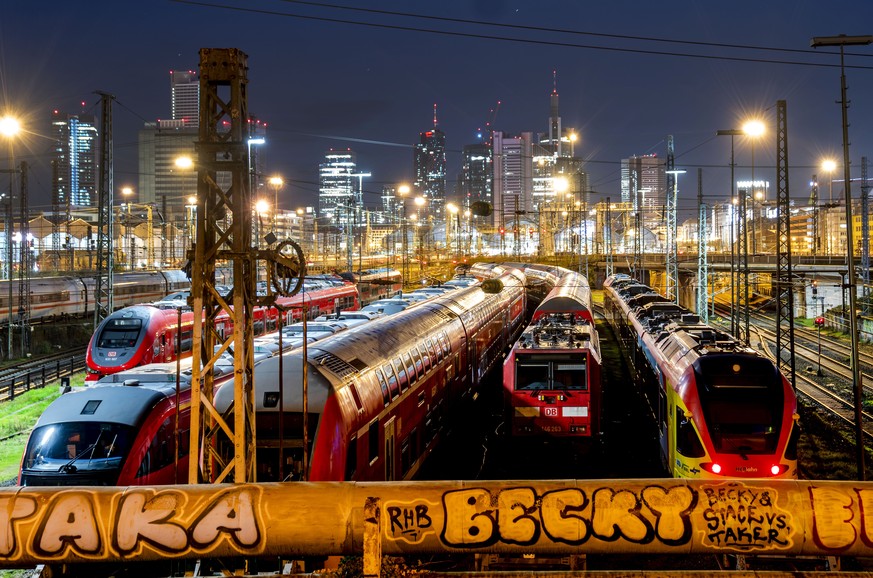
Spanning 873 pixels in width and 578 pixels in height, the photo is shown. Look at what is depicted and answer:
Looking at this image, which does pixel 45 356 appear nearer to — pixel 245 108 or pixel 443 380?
pixel 443 380

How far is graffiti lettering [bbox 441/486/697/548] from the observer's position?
5484mm

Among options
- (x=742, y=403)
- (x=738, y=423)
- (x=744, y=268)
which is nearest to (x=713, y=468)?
(x=738, y=423)

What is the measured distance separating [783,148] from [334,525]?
20.2m

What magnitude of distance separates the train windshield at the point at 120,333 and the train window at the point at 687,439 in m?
16.3

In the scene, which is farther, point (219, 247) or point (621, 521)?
point (219, 247)

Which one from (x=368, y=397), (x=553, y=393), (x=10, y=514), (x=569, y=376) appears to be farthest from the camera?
(x=569, y=376)

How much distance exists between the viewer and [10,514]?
17.7 ft

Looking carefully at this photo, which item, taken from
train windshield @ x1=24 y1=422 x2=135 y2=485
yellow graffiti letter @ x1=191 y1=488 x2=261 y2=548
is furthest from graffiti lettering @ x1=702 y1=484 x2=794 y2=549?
train windshield @ x1=24 y1=422 x2=135 y2=485

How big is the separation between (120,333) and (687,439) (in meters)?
17.2

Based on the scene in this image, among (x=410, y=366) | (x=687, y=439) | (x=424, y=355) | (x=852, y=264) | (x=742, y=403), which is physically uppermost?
(x=852, y=264)

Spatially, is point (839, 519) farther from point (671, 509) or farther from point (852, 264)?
point (852, 264)

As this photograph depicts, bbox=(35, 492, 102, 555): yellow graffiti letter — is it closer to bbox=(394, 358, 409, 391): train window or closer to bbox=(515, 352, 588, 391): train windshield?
bbox=(394, 358, 409, 391): train window

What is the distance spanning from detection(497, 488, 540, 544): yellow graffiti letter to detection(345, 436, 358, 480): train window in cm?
511

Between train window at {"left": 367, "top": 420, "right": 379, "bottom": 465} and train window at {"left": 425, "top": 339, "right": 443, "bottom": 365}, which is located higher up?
train window at {"left": 425, "top": 339, "right": 443, "bottom": 365}
